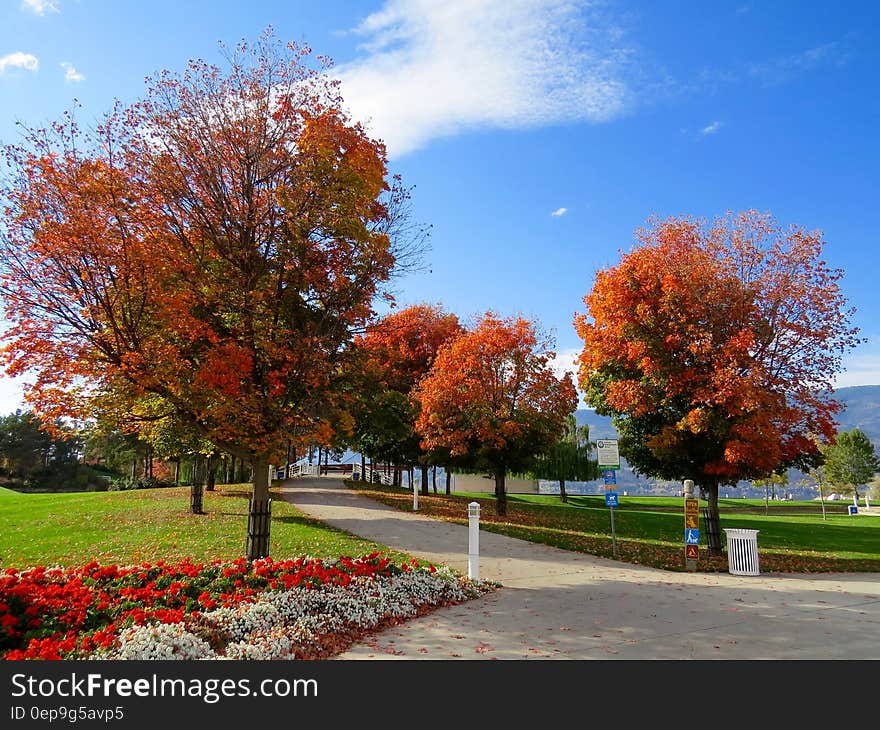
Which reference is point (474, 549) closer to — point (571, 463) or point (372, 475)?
point (571, 463)

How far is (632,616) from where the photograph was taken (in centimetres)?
799

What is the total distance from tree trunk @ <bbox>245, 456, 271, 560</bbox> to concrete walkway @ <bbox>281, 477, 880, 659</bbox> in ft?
12.7

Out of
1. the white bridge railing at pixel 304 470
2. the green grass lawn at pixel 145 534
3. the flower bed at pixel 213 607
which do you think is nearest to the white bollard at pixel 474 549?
the flower bed at pixel 213 607

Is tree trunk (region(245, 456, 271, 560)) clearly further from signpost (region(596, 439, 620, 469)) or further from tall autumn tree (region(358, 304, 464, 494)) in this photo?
tall autumn tree (region(358, 304, 464, 494))

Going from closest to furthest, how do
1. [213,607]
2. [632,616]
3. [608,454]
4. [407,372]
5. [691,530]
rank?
[213,607] < [632,616] < [691,530] < [608,454] < [407,372]

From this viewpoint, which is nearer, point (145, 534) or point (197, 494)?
point (145, 534)

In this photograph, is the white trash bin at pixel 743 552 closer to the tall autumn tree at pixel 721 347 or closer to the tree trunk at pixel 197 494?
the tall autumn tree at pixel 721 347

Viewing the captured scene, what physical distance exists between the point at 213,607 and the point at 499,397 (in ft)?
53.7

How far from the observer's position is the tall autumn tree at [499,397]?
22047 millimetres

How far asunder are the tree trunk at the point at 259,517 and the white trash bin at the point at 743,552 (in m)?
9.84

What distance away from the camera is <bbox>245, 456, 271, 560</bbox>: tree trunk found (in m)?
10.6

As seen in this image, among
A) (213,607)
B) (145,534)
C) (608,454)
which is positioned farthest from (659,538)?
(213,607)

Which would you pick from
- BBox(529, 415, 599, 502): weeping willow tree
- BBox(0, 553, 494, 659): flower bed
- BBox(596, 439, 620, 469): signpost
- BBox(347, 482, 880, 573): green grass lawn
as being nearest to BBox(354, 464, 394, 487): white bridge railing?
BBox(529, 415, 599, 502): weeping willow tree

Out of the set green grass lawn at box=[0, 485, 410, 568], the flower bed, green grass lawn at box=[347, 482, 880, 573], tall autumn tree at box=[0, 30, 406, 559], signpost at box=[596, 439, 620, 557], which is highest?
tall autumn tree at box=[0, 30, 406, 559]
